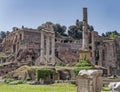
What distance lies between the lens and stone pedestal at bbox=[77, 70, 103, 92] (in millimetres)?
15383

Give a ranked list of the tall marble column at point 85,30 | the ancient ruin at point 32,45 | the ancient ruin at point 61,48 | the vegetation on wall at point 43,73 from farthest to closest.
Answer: the ancient ruin at point 61,48, the ancient ruin at point 32,45, the tall marble column at point 85,30, the vegetation on wall at point 43,73

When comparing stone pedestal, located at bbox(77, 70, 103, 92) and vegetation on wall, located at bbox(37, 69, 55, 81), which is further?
vegetation on wall, located at bbox(37, 69, 55, 81)

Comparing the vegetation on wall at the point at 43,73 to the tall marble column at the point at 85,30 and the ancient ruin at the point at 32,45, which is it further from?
the ancient ruin at the point at 32,45

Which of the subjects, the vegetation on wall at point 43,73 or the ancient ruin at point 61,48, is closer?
the vegetation on wall at point 43,73

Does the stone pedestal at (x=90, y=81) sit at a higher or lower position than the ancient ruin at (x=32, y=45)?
lower

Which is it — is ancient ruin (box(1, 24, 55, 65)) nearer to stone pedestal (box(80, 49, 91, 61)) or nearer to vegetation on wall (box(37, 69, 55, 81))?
vegetation on wall (box(37, 69, 55, 81))

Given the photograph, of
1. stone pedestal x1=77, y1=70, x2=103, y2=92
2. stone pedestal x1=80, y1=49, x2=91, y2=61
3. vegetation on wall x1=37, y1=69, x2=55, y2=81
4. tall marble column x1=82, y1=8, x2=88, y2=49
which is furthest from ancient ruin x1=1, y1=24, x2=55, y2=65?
stone pedestal x1=77, y1=70, x2=103, y2=92

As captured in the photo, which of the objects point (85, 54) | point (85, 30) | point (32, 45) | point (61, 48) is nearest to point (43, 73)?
point (85, 54)

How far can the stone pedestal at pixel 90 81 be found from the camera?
1538 centimetres

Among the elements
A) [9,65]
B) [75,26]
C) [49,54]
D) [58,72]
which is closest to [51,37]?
[49,54]

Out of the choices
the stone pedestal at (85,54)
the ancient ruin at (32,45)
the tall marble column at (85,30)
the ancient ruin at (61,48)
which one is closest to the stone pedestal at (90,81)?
the stone pedestal at (85,54)

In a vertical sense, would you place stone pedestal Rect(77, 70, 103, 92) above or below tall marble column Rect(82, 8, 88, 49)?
below

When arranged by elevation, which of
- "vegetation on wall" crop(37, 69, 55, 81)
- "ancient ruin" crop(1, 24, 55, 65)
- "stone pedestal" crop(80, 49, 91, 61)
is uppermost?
"ancient ruin" crop(1, 24, 55, 65)

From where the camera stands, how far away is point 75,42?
10662 cm
